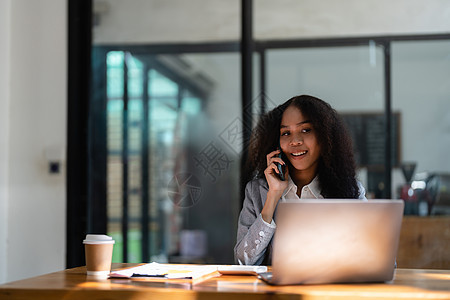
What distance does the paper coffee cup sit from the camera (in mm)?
1869

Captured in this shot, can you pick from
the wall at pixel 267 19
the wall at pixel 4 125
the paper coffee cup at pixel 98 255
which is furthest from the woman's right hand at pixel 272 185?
the wall at pixel 4 125

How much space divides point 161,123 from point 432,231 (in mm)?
1927

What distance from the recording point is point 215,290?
1569mm

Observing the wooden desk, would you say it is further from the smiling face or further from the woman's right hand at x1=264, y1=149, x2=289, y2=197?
the smiling face

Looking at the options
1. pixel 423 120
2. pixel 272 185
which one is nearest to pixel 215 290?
pixel 272 185

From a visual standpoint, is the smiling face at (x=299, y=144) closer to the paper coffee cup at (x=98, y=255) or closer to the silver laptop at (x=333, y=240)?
the silver laptop at (x=333, y=240)

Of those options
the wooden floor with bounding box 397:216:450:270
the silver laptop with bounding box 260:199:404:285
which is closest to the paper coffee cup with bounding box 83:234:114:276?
the silver laptop with bounding box 260:199:404:285

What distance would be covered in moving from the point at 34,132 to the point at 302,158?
2.28 metres

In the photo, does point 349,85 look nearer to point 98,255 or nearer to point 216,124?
point 216,124

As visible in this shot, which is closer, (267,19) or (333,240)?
(333,240)

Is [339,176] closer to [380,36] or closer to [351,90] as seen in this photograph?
[351,90]

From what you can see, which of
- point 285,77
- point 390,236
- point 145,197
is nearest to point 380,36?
point 285,77

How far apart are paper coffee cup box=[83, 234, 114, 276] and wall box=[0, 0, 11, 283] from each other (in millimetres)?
2337

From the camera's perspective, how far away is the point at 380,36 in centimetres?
382
